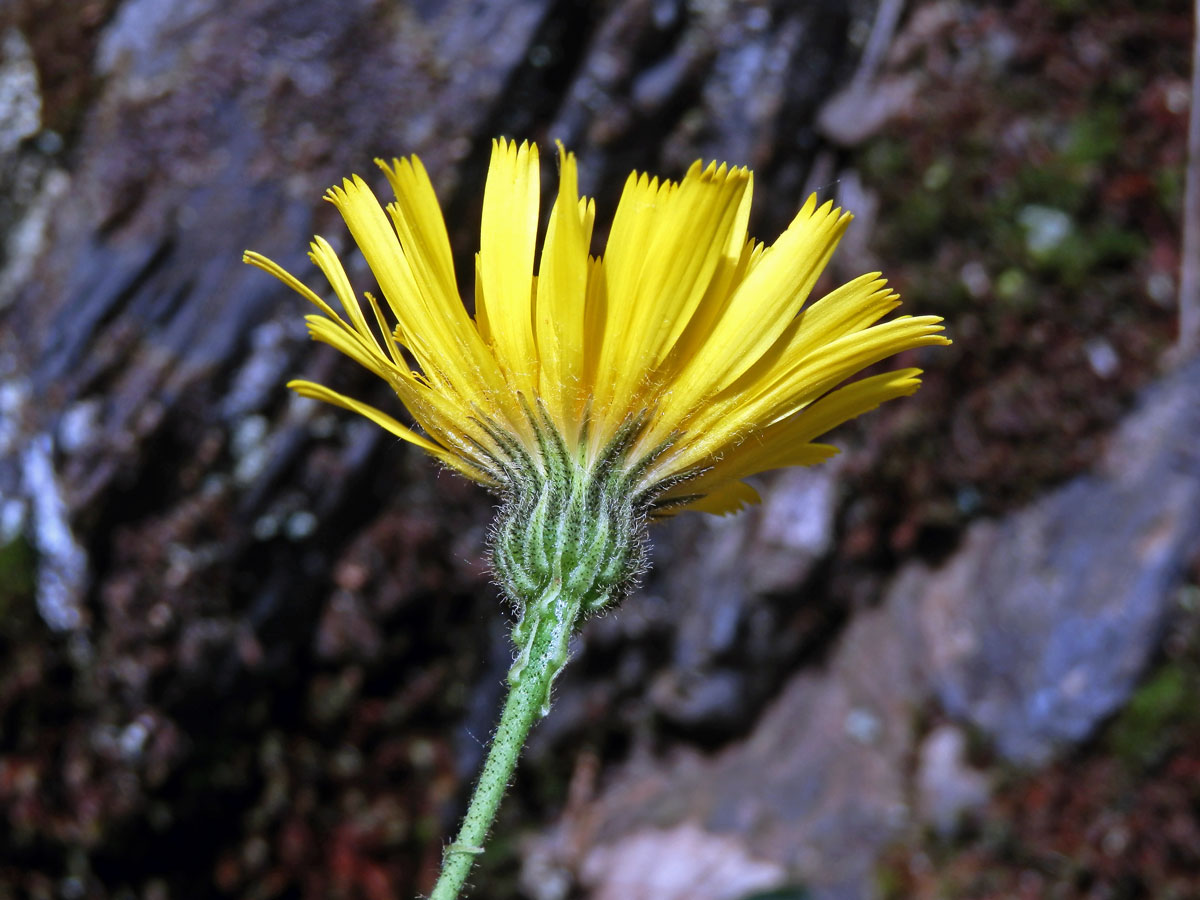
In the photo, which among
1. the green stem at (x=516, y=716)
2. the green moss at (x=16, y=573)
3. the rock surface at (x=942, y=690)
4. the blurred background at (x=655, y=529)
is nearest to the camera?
the green stem at (x=516, y=716)

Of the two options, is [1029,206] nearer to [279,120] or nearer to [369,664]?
[279,120]

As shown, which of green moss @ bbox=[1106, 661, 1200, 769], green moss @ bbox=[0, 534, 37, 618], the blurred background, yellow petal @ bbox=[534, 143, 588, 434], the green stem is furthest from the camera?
green moss @ bbox=[1106, 661, 1200, 769]

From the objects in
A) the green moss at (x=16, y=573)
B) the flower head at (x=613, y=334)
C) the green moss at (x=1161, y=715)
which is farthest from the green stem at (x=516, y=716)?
the green moss at (x=1161, y=715)

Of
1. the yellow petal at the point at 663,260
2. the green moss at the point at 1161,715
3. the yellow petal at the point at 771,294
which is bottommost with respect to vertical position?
the green moss at the point at 1161,715

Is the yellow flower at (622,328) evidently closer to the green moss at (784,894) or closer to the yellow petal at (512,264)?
the yellow petal at (512,264)

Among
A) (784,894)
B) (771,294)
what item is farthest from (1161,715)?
(771,294)

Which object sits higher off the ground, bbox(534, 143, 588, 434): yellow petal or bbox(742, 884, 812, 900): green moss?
bbox(534, 143, 588, 434): yellow petal

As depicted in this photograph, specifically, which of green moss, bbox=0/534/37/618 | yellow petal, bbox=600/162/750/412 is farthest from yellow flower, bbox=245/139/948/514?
green moss, bbox=0/534/37/618

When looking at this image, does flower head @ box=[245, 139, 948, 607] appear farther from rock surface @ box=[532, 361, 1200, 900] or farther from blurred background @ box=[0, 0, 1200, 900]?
rock surface @ box=[532, 361, 1200, 900]
